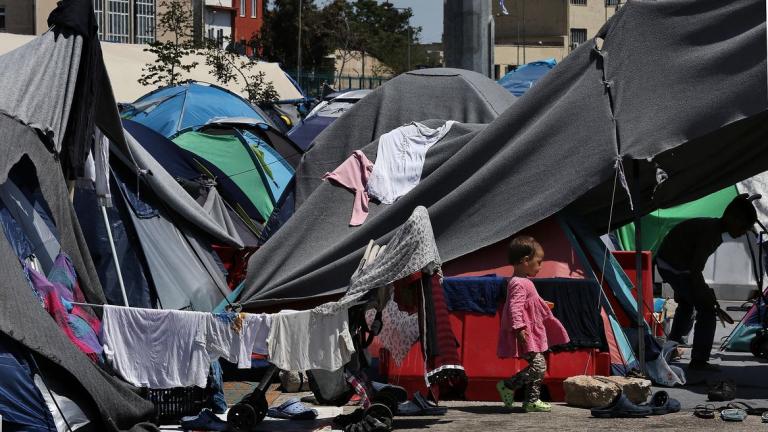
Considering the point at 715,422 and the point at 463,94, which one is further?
the point at 463,94

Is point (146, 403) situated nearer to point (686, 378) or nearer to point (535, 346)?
point (535, 346)

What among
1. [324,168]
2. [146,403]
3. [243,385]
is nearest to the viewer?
[146,403]

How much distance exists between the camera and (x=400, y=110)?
13562 mm

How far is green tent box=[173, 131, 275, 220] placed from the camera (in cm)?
1711

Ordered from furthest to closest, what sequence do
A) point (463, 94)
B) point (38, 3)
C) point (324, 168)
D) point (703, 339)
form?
point (38, 3) < point (463, 94) < point (324, 168) < point (703, 339)

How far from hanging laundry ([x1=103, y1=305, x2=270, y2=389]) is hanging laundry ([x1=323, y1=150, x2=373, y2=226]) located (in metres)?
2.92

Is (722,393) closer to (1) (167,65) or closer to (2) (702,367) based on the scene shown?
(2) (702,367)

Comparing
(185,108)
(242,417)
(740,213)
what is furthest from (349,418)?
(185,108)

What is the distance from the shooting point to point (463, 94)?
45.5ft

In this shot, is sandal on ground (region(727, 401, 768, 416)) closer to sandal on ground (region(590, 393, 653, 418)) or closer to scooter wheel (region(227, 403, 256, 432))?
sandal on ground (region(590, 393, 653, 418))

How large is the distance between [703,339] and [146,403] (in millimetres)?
5388

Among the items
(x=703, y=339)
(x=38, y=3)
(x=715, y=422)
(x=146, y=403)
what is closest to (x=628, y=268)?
(x=703, y=339)

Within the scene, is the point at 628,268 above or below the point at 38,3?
below

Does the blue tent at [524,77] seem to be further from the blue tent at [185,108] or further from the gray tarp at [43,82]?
the gray tarp at [43,82]
